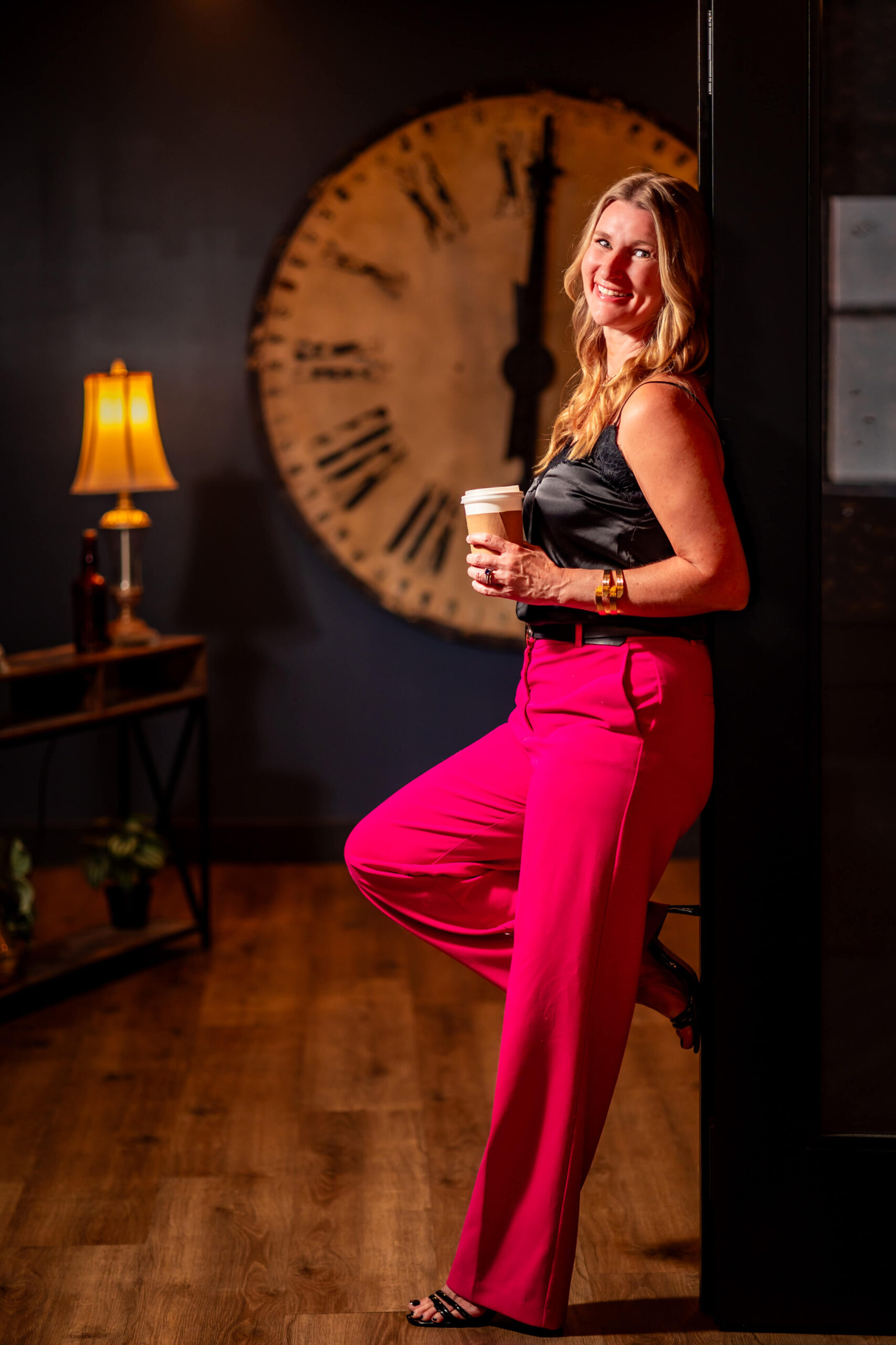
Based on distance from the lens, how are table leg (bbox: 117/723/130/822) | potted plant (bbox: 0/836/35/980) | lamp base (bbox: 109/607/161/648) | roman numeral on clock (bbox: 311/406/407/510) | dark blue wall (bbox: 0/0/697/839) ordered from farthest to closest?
roman numeral on clock (bbox: 311/406/407/510) < dark blue wall (bbox: 0/0/697/839) < table leg (bbox: 117/723/130/822) < lamp base (bbox: 109/607/161/648) < potted plant (bbox: 0/836/35/980)

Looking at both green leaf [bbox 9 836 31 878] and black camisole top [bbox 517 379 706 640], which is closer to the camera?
black camisole top [bbox 517 379 706 640]

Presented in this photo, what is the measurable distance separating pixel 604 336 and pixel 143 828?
6.63ft

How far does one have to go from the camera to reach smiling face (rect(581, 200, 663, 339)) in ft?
5.30

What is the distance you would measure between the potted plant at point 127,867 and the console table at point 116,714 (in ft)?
0.15

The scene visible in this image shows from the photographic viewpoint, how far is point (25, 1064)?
2.61 meters

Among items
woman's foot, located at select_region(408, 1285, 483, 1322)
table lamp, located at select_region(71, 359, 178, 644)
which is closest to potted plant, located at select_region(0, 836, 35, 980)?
table lamp, located at select_region(71, 359, 178, 644)

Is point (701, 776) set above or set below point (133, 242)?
below

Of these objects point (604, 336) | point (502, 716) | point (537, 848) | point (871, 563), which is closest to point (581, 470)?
point (604, 336)

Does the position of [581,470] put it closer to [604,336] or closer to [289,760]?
[604,336]

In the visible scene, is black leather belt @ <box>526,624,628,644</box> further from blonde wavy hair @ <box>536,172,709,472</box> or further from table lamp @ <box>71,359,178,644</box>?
table lamp @ <box>71,359,178,644</box>

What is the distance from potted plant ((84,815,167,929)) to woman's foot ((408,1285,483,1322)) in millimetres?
1668

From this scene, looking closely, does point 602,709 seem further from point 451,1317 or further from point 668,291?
point 451,1317

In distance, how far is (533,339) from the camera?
12.8 feet

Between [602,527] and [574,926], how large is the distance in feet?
1.71
